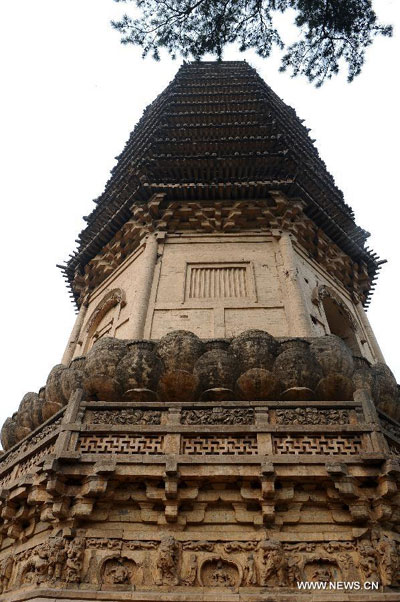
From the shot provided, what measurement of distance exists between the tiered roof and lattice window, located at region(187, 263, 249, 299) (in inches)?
77.0

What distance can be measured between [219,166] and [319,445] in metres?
7.34

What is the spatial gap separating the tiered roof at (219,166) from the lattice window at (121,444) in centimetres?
613

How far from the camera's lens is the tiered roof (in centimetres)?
1035

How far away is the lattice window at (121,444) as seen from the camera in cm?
522

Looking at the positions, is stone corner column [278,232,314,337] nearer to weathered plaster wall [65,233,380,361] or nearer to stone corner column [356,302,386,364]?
weathered plaster wall [65,233,380,361]

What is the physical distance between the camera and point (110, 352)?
629 centimetres

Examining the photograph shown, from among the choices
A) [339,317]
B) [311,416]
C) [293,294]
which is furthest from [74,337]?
[311,416]

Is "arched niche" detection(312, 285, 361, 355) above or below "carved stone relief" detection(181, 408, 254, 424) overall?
above

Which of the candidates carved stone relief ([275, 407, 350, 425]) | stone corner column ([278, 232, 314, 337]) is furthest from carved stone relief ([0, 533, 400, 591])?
stone corner column ([278, 232, 314, 337])

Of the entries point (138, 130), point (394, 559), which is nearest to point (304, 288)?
point (394, 559)

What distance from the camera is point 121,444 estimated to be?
5281 mm

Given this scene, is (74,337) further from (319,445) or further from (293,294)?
(319,445)

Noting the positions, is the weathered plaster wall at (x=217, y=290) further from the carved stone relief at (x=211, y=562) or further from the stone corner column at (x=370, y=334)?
the carved stone relief at (x=211, y=562)

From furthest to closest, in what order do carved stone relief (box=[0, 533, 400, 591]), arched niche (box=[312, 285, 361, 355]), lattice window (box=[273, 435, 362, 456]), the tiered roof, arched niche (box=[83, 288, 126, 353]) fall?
the tiered roof < arched niche (box=[312, 285, 361, 355]) < arched niche (box=[83, 288, 126, 353]) < lattice window (box=[273, 435, 362, 456]) < carved stone relief (box=[0, 533, 400, 591])
